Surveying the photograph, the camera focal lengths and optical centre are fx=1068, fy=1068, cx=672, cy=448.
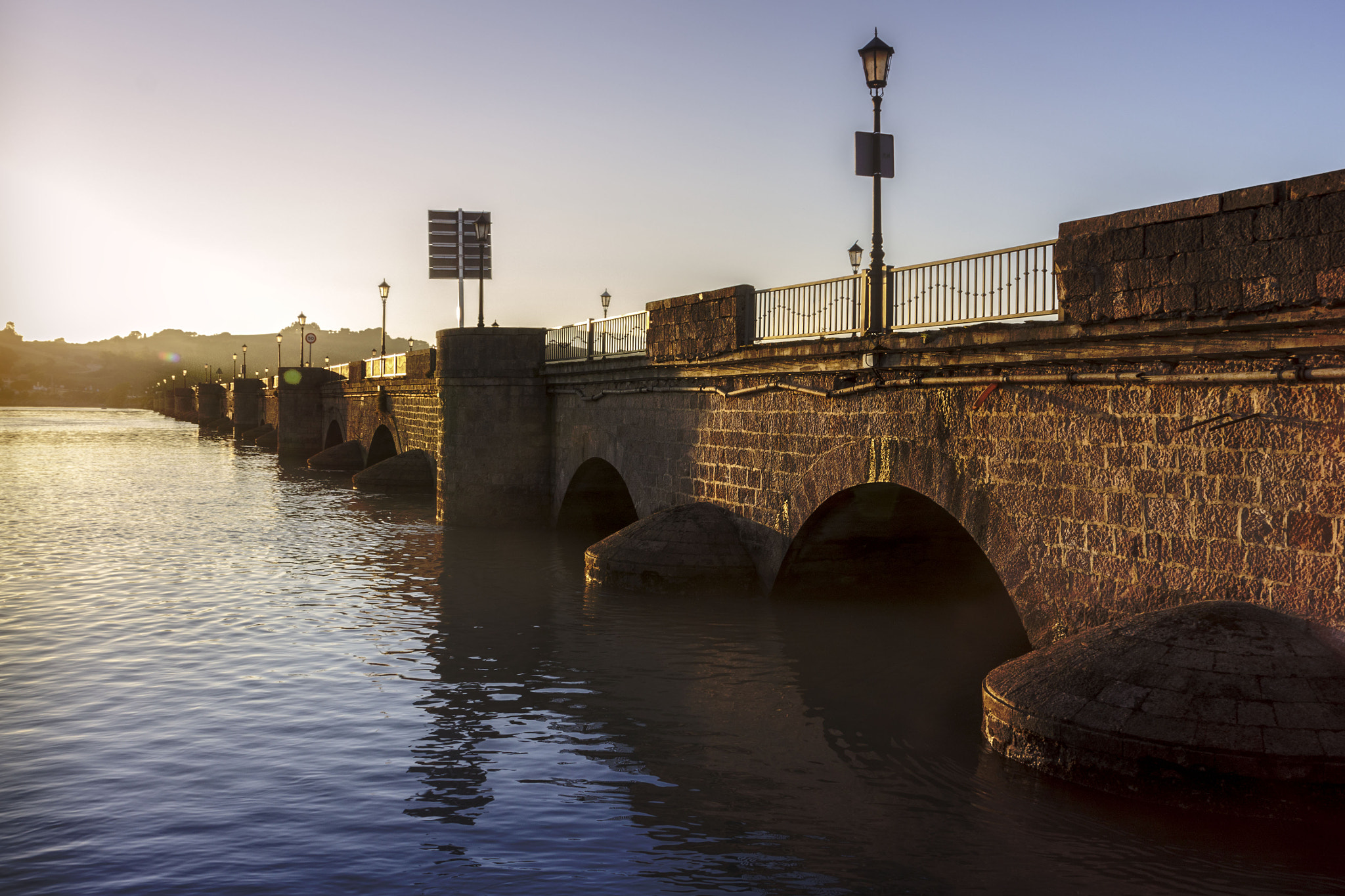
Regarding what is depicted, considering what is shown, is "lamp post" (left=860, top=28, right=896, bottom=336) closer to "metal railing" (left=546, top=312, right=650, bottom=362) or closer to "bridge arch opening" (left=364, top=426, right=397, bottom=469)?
"metal railing" (left=546, top=312, right=650, bottom=362)

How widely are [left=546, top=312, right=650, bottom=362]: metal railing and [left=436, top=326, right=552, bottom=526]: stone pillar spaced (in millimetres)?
658

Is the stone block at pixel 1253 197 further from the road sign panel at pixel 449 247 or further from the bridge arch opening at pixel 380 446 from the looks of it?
the bridge arch opening at pixel 380 446

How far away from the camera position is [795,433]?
44.6ft

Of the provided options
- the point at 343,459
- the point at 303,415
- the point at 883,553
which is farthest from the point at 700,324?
the point at 303,415

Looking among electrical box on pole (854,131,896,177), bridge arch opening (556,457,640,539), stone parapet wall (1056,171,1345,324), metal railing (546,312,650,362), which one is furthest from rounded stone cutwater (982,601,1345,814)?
bridge arch opening (556,457,640,539)

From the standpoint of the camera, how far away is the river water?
672cm

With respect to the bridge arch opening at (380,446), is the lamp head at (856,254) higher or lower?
higher

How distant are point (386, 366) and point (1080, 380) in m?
32.0

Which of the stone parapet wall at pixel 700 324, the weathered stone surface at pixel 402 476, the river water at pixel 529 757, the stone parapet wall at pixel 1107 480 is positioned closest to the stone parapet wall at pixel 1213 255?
the stone parapet wall at pixel 1107 480

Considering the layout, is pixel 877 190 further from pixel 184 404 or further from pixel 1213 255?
pixel 184 404

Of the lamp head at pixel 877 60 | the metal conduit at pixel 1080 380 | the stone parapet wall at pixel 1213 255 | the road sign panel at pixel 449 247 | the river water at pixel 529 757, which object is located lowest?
the river water at pixel 529 757

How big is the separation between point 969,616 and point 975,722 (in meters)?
5.29

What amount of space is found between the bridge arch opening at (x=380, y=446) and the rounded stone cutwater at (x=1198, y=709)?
1379 inches

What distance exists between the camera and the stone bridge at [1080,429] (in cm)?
752
